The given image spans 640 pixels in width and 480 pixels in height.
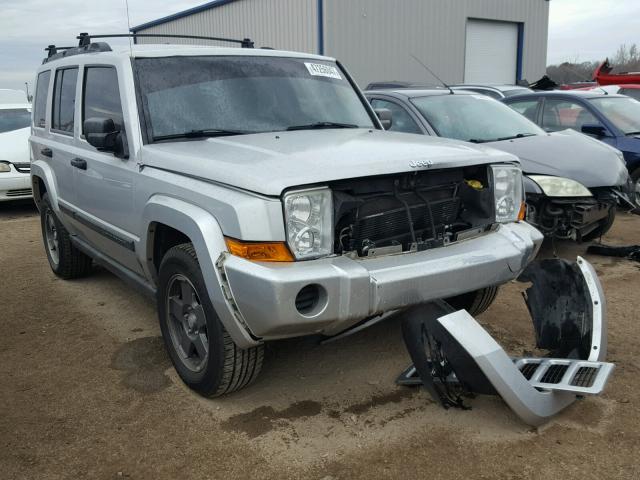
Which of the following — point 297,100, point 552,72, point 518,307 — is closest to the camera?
point 297,100

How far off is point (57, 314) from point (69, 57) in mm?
2002

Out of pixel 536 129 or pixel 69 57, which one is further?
pixel 536 129

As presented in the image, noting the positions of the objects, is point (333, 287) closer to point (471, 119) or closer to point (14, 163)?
point (471, 119)

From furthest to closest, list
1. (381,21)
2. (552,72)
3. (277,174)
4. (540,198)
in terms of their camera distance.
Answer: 1. (552,72)
2. (381,21)
3. (540,198)
4. (277,174)

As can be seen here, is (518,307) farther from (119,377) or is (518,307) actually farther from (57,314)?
(57,314)

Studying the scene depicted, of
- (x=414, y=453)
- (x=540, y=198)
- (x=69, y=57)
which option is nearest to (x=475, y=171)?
(x=414, y=453)

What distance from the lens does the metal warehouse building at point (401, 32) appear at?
59.9ft

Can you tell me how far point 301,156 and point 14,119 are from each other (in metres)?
9.42

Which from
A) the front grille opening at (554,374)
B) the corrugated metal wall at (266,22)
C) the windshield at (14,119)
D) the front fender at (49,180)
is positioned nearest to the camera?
the front grille opening at (554,374)

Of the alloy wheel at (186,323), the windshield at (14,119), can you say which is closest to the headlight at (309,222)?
the alloy wheel at (186,323)

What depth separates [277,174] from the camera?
2.76 meters

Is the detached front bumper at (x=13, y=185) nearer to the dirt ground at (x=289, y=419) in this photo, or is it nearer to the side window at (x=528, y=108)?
the dirt ground at (x=289, y=419)

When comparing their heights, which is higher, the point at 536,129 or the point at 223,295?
the point at 536,129

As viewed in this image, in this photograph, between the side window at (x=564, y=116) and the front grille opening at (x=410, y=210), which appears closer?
the front grille opening at (x=410, y=210)
